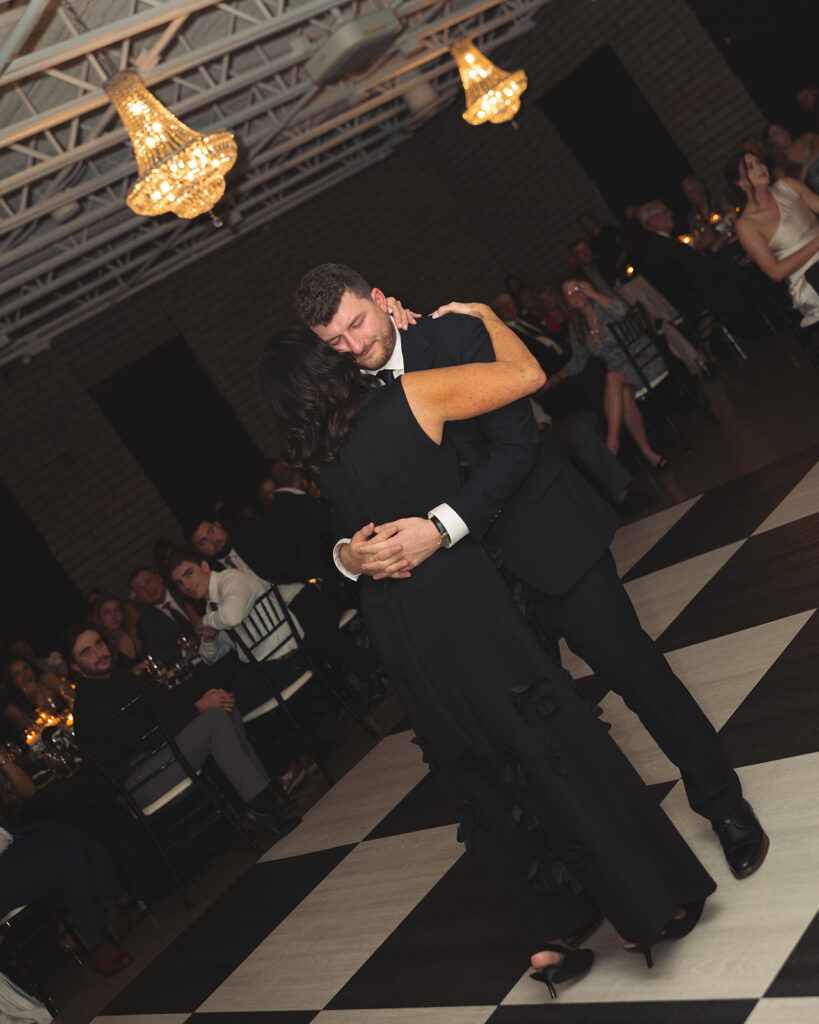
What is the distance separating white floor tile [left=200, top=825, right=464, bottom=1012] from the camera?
2.57 metres

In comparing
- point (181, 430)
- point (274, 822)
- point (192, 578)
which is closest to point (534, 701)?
point (274, 822)

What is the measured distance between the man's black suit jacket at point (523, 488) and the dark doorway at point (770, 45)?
28.0ft

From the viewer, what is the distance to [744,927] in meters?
1.76

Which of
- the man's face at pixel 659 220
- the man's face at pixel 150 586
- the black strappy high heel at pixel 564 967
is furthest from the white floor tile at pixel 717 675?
the man's face at pixel 659 220

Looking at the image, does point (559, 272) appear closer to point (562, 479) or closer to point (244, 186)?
point (244, 186)

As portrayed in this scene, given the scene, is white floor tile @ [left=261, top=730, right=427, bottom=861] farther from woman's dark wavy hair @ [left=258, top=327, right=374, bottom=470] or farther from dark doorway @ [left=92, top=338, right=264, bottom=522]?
dark doorway @ [left=92, top=338, right=264, bottom=522]

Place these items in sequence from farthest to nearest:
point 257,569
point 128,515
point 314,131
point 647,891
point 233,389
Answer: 1. point 233,389
2. point 128,515
3. point 314,131
4. point 257,569
5. point 647,891

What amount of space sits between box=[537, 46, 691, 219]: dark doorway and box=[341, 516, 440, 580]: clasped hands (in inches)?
368

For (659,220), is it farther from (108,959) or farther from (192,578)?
(108,959)

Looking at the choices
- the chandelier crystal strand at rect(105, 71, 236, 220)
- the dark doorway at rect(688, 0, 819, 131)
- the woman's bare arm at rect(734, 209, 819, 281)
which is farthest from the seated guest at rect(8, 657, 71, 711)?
the dark doorway at rect(688, 0, 819, 131)

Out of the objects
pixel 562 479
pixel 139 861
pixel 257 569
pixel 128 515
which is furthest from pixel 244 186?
pixel 562 479

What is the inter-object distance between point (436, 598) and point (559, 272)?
1018cm

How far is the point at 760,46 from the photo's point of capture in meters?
9.42

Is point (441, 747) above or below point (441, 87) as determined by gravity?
below
